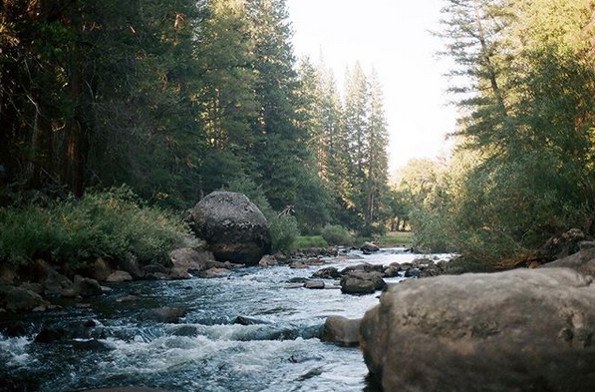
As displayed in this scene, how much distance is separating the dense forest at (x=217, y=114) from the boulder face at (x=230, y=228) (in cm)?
235

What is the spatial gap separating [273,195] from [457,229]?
30.1 meters

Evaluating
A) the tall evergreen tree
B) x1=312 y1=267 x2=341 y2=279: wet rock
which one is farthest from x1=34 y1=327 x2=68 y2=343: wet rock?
the tall evergreen tree

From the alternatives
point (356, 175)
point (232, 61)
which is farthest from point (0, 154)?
point (356, 175)

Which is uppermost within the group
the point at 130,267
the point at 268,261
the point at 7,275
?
the point at 7,275

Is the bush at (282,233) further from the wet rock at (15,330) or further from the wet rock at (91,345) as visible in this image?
the wet rock at (91,345)

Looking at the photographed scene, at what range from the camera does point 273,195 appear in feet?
143

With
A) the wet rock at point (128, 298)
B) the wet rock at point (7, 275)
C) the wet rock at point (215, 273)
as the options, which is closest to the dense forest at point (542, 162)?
the wet rock at point (215, 273)

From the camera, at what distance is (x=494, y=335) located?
4.48 metres

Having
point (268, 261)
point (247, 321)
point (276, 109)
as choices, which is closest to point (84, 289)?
point (247, 321)

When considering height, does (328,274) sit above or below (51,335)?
below

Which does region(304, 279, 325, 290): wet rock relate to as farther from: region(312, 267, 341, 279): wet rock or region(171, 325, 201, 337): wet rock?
region(171, 325, 201, 337): wet rock

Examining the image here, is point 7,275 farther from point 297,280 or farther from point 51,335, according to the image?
point 297,280

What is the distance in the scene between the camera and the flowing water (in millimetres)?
6328

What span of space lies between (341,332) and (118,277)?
377 inches
